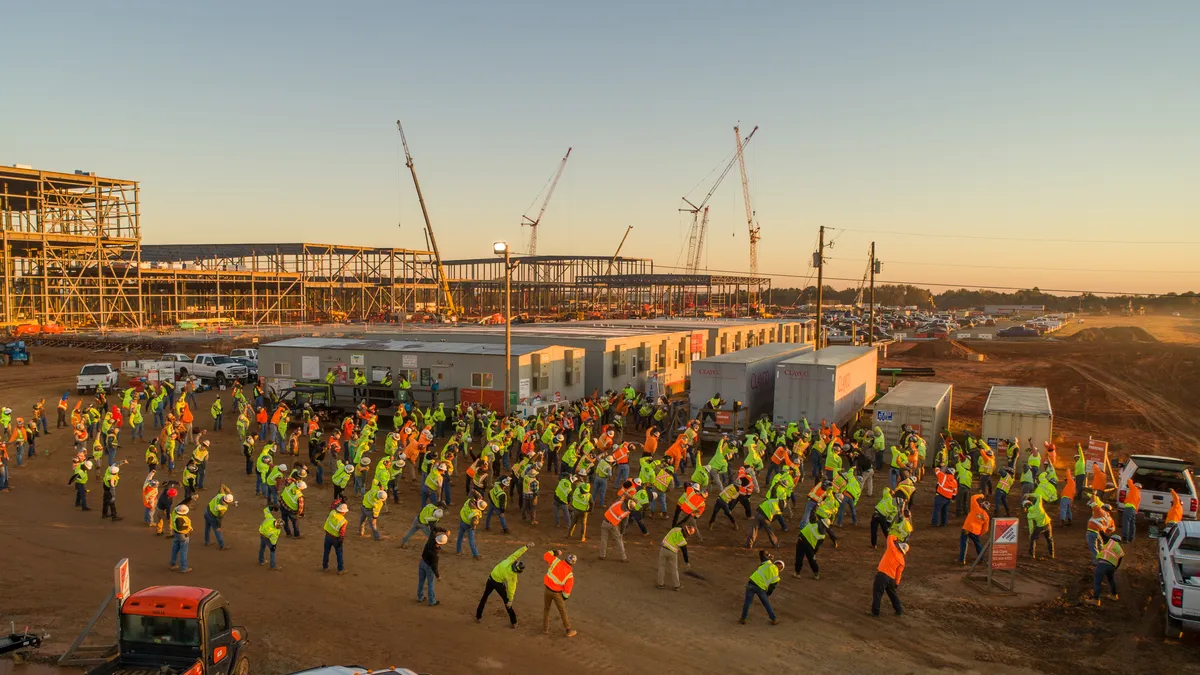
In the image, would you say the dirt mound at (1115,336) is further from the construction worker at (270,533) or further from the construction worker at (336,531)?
the construction worker at (270,533)

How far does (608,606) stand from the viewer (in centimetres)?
1221

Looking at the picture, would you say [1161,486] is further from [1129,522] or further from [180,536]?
[180,536]

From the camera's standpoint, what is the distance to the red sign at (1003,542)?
512 inches

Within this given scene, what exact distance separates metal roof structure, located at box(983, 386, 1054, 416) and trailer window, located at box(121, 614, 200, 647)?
22.7 meters

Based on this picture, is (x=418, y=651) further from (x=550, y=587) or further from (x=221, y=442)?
(x=221, y=442)

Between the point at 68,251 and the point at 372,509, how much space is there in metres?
71.4

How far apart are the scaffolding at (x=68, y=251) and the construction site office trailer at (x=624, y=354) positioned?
45608mm

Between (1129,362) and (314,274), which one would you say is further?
(314,274)

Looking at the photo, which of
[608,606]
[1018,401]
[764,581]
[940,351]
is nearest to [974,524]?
[764,581]

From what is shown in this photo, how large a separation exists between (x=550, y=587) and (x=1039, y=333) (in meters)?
101

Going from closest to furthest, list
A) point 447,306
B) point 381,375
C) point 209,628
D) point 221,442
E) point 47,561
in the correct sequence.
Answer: point 209,628 → point 47,561 → point 221,442 → point 381,375 → point 447,306

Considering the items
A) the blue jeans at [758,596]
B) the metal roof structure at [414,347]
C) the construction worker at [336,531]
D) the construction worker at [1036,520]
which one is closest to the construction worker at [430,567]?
the construction worker at [336,531]

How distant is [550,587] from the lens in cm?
1081

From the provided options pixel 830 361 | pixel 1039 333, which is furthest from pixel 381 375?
pixel 1039 333
